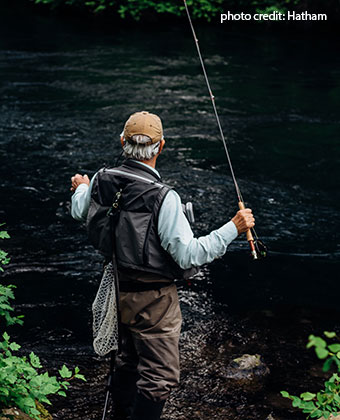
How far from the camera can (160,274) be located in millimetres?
3135

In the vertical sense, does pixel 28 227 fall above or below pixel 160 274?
below

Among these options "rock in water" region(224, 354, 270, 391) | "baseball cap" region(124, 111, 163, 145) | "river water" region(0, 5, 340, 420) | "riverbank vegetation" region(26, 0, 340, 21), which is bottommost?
"rock in water" region(224, 354, 270, 391)

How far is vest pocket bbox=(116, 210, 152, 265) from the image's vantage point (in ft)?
9.95

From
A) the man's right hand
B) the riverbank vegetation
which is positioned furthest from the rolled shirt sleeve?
the riverbank vegetation

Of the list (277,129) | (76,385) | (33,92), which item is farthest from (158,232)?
(33,92)

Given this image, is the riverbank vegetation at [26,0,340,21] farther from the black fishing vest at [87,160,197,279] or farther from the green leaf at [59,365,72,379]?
the green leaf at [59,365,72,379]

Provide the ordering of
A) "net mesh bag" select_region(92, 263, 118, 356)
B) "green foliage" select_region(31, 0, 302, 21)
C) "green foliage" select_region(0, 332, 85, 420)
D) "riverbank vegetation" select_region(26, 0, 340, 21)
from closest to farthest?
"green foliage" select_region(0, 332, 85, 420) < "net mesh bag" select_region(92, 263, 118, 356) < "riverbank vegetation" select_region(26, 0, 340, 21) < "green foliage" select_region(31, 0, 302, 21)

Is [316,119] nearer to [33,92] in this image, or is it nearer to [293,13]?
[33,92]

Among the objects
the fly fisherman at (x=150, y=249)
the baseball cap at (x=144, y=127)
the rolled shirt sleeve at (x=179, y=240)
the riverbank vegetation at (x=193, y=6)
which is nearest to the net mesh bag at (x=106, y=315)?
the fly fisherman at (x=150, y=249)

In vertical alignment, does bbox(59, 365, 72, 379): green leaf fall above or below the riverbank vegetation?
below

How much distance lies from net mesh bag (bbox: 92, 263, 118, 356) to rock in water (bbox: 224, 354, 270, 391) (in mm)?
1223

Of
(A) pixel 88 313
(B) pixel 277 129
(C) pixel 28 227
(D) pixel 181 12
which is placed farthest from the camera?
(D) pixel 181 12

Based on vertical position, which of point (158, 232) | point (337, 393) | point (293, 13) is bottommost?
point (337, 393)

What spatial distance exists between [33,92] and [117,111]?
6.54 feet
